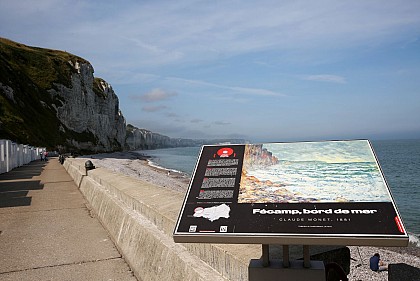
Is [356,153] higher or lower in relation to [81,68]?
lower

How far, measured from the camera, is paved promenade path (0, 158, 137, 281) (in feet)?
16.4

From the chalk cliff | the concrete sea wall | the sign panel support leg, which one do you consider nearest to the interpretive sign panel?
the sign panel support leg

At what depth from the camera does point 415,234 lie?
24.5m

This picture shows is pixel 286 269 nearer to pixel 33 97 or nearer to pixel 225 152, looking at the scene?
pixel 225 152

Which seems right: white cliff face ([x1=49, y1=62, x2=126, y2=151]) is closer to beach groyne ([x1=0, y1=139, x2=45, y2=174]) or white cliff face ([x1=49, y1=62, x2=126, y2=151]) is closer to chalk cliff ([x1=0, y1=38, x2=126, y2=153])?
chalk cliff ([x1=0, y1=38, x2=126, y2=153])

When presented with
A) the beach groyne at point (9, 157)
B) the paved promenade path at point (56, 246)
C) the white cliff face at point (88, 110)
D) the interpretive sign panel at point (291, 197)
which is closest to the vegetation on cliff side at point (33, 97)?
the white cliff face at point (88, 110)

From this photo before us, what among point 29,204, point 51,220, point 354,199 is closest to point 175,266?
point 354,199

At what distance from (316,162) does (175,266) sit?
1758mm

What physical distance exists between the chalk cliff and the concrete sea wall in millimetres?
58708

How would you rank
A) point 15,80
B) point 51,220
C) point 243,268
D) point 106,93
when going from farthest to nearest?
point 106,93 < point 15,80 < point 51,220 < point 243,268

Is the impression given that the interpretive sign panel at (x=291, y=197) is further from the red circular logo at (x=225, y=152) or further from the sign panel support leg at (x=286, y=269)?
the sign panel support leg at (x=286, y=269)

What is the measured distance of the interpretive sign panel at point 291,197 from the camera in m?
2.09

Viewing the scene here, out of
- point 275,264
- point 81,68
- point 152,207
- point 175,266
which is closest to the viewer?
point 275,264

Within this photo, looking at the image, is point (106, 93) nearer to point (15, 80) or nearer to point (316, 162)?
point (15, 80)
